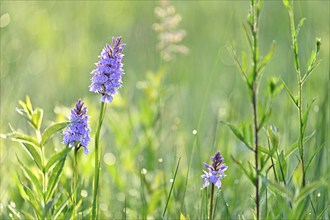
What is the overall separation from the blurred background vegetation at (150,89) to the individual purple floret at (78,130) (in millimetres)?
444

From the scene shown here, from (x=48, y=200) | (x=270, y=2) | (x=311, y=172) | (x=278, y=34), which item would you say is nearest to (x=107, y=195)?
(x=311, y=172)

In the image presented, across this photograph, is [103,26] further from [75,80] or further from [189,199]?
[189,199]

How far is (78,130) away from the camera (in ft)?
6.36

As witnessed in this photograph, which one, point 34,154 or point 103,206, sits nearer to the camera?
point 34,154

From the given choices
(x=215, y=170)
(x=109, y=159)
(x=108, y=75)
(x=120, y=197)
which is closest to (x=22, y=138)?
(x=108, y=75)

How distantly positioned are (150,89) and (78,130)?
67.9 inches

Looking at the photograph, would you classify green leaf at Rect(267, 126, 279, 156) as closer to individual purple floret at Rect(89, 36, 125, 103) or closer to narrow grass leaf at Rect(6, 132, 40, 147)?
individual purple floret at Rect(89, 36, 125, 103)

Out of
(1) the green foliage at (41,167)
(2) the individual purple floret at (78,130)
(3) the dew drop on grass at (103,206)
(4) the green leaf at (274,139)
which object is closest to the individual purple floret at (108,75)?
(2) the individual purple floret at (78,130)

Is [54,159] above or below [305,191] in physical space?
above

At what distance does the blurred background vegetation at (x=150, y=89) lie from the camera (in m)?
3.12

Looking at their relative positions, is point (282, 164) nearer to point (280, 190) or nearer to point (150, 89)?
point (280, 190)

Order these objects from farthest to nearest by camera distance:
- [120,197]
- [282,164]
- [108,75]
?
[120,197] → [282,164] → [108,75]

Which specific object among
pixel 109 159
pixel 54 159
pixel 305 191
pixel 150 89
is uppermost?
pixel 150 89

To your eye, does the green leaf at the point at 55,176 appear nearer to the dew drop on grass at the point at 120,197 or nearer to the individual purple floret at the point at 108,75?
the individual purple floret at the point at 108,75
